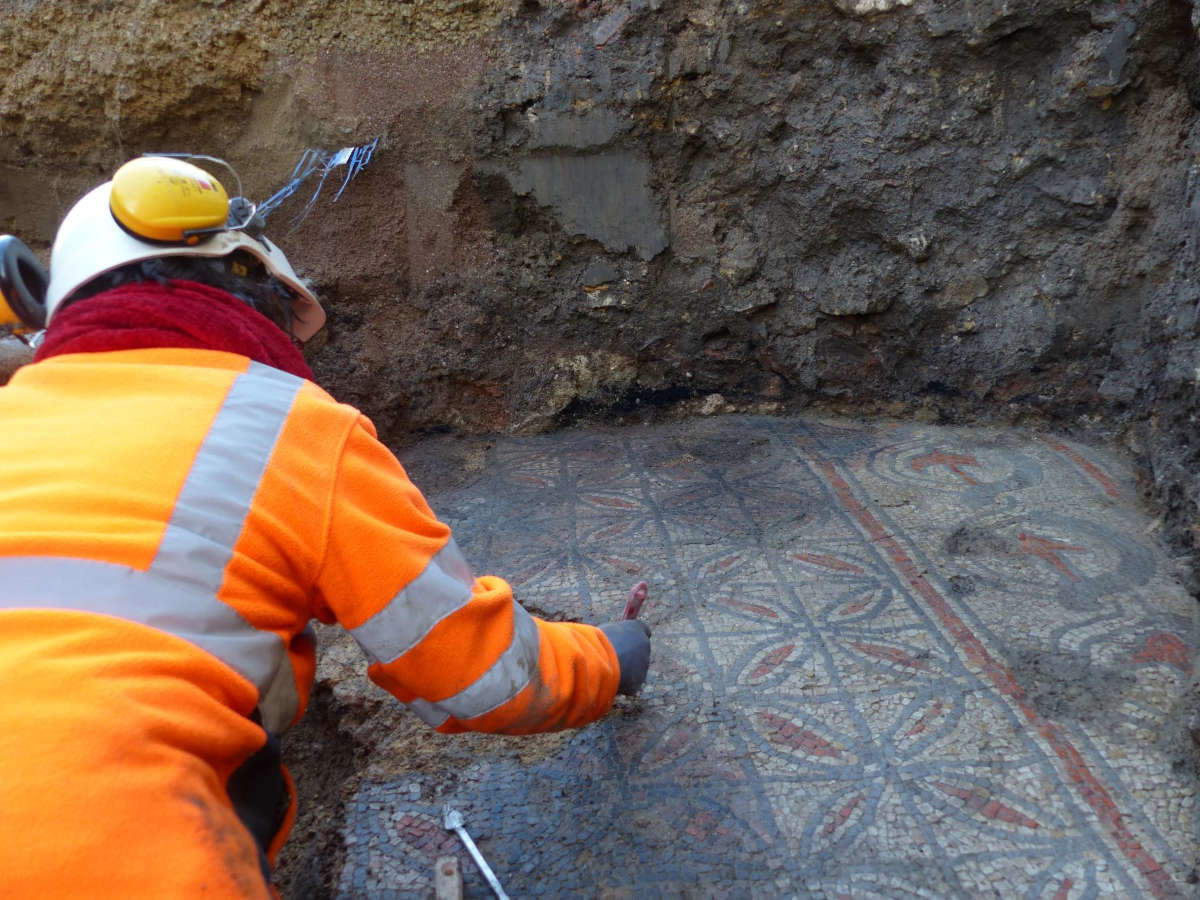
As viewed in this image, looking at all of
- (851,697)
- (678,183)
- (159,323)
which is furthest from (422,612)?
(678,183)

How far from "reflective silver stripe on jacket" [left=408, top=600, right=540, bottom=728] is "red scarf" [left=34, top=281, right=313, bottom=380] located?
528mm

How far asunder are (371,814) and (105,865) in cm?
101

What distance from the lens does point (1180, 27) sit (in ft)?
9.14

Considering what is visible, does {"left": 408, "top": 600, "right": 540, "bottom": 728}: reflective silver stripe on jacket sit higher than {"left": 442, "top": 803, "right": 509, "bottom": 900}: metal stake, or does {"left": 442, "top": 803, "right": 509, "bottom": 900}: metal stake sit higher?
{"left": 408, "top": 600, "right": 540, "bottom": 728}: reflective silver stripe on jacket

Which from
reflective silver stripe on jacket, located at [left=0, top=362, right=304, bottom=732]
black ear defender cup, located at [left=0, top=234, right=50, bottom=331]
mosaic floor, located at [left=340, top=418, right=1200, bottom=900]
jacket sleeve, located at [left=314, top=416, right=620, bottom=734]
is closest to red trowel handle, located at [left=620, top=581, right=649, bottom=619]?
mosaic floor, located at [left=340, top=418, right=1200, bottom=900]

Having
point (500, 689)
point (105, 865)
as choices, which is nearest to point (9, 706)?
point (105, 865)

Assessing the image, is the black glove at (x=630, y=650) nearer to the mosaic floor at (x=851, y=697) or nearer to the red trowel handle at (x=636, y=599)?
the red trowel handle at (x=636, y=599)

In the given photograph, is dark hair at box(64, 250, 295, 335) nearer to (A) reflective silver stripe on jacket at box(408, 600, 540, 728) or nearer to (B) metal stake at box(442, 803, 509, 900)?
(A) reflective silver stripe on jacket at box(408, 600, 540, 728)

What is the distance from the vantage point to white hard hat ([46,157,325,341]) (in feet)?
4.16

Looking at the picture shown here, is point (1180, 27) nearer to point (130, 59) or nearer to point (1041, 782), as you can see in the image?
point (1041, 782)

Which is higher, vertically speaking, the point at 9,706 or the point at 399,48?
the point at 399,48

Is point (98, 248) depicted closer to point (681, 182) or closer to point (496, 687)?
point (496, 687)

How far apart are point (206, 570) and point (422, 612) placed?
0.27 meters

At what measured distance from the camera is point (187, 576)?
3.18 feet
